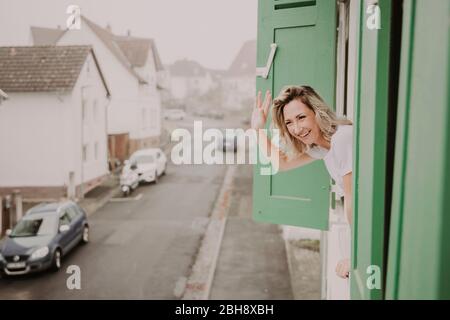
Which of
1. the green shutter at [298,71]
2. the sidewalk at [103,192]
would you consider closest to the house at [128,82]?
the sidewalk at [103,192]

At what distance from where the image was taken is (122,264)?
26.0 ft

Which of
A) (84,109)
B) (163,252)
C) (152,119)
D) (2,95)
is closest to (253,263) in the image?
(163,252)

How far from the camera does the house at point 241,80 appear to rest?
6.15 meters

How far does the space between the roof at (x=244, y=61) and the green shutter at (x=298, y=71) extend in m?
3.43

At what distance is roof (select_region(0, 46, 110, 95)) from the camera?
3.22 metres

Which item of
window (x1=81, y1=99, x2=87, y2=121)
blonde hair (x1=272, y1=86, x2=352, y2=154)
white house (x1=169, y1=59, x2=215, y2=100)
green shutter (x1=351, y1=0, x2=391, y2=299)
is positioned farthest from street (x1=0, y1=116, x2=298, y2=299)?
green shutter (x1=351, y1=0, x2=391, y2=299)

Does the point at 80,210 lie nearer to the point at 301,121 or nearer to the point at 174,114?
the point at 174,114

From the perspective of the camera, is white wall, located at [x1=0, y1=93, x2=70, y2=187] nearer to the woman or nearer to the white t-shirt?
the woman

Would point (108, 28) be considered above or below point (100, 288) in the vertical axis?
above

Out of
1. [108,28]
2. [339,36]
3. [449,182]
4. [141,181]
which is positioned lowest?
[141,181]

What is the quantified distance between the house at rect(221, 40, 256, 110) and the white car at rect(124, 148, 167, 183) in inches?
48.5

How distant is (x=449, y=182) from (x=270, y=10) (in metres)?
1.77
